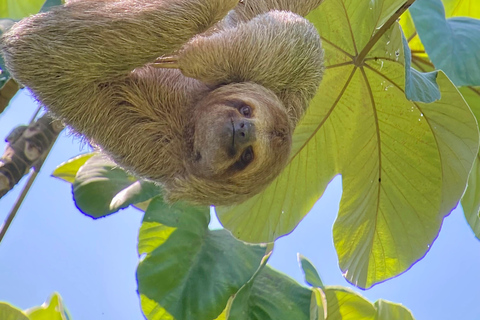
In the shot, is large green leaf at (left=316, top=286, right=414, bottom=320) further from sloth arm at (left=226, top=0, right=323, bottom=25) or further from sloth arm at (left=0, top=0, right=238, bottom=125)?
sloth arm at (left=0, top=0, right=238, bottom=125)

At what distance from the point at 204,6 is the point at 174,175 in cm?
70

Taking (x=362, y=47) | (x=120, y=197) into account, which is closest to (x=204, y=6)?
(x=362, y=47)

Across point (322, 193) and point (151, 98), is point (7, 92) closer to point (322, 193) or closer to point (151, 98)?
point (151, 98)

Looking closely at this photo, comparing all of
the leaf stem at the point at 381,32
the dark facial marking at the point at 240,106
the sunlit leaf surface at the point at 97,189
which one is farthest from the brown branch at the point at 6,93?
the leaf stem at the point at 381,32

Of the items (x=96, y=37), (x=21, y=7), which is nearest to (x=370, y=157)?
(x=96, y=37)

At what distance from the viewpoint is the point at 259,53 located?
2227 millimetres

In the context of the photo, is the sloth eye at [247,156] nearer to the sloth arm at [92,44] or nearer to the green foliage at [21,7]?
the sloth arm at [92,44]

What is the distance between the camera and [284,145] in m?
2.36

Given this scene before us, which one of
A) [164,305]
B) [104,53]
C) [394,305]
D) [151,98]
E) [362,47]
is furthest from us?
[394,305]

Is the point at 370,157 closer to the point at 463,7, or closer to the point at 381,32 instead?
the point at 381,32

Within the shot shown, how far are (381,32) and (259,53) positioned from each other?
648 millimetres

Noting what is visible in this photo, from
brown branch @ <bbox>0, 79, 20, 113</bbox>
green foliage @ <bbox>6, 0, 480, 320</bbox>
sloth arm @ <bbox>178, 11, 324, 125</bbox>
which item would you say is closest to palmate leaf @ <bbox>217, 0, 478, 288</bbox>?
green foliage @ <bbox>6, 0, 480, 320</bbox>

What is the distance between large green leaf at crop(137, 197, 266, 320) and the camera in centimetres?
306

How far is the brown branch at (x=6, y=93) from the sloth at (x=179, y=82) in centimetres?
94
